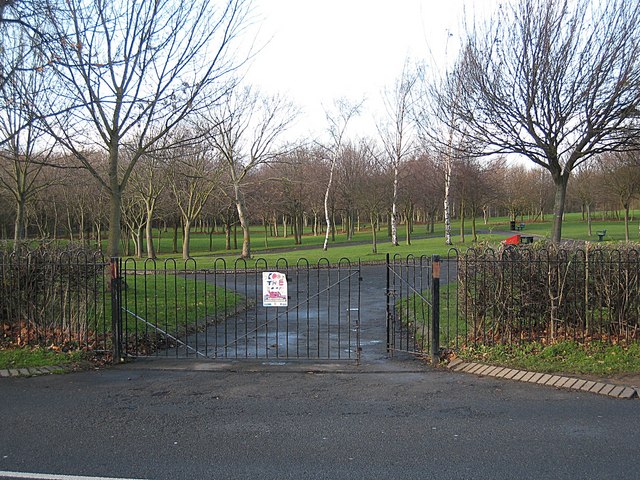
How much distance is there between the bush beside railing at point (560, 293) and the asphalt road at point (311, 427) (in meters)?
1.72

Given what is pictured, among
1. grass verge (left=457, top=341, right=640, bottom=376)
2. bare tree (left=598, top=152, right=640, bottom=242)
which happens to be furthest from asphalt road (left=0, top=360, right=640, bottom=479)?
bare tree (left=598, top=152, right=640, bottom=242)

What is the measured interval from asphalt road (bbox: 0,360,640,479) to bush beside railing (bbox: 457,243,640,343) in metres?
1.72

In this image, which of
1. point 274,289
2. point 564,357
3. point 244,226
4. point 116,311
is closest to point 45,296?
point 116,311

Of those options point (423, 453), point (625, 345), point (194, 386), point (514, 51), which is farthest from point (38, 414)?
point (514, 51)

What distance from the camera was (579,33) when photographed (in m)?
14.0

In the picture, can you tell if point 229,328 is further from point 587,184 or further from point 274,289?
point 587,184

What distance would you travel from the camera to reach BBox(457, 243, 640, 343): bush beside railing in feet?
28.2

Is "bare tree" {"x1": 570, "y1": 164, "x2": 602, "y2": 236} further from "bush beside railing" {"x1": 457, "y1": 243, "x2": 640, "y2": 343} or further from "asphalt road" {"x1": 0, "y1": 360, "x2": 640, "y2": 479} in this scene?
"asphalt road" {"x1": 0, "y1": 360, "x2": 640, "y2": 479}

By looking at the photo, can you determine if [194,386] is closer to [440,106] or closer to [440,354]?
[440,354]

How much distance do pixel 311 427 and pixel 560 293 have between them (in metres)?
4.76

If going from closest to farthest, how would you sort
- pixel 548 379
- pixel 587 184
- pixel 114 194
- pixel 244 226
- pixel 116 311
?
pixel 548 379 < pixel 116 311 < pixel 114 194 < pixel 244 226 < pixel 587 184

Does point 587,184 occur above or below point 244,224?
above

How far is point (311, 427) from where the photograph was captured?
574cm

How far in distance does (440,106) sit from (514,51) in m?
3.04
